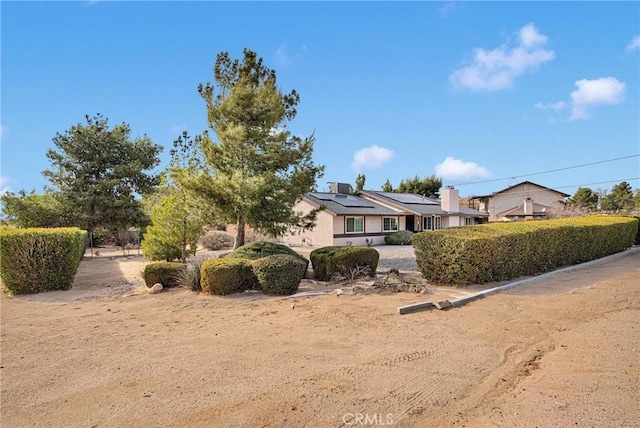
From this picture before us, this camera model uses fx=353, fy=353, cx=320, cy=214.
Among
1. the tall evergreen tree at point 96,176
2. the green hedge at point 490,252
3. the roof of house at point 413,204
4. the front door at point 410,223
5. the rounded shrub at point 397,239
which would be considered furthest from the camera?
the front door at point 410,223

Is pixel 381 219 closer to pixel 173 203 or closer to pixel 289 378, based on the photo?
pixel 173 203

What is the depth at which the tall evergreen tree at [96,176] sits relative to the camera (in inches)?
902

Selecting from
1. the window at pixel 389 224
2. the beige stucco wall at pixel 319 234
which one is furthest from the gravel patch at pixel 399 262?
the window at pixel 389 224

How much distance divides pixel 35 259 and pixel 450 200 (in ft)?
96.6

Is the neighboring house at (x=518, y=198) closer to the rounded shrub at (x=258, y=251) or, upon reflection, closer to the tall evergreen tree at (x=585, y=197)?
the tall evergreen tree at (x=585, y=197)

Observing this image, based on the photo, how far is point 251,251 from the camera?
1095 cm

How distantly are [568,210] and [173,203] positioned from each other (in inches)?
1438

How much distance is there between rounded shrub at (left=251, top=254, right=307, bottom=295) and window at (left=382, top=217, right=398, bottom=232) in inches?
792

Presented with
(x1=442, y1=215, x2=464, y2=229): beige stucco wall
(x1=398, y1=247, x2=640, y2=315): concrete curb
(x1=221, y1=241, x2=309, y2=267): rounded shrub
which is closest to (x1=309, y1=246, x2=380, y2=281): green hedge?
(x1=221, y1=241, x2=309, y2=267): rounded shrub

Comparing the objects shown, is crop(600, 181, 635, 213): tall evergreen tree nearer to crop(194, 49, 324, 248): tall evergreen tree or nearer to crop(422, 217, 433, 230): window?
crop(422, 217, 433, 230): window

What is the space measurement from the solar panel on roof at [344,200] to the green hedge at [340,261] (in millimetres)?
15419

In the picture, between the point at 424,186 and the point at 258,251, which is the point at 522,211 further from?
the point at 258,251

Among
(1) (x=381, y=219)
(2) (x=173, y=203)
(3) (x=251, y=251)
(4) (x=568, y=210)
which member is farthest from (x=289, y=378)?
(4) (x=568, y=210)

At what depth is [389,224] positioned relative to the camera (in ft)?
92.4
